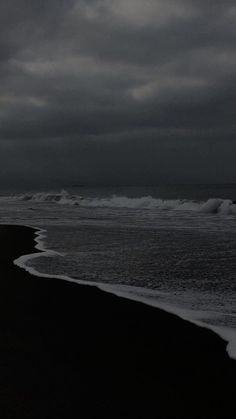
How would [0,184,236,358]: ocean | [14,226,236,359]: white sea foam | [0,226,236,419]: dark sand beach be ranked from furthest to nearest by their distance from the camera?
[0,184,236,358]: ocean → [14,226,236,359]: white sea foam → [0,226,236,419]: dark sand beach

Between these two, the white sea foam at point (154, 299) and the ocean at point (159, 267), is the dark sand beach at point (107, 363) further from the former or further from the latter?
the ocean at point (159, 267)

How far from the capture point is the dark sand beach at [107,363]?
3.01 m

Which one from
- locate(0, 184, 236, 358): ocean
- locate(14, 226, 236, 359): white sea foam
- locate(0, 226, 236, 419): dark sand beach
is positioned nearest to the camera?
locate(0, 226, 236, 419): dark sand beach

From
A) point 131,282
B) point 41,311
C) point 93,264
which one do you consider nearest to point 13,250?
point 93,264

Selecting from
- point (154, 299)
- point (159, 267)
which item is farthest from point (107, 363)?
point (159, 267)

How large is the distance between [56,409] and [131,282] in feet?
13.9

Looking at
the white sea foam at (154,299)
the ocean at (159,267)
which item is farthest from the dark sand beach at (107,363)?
the ocean at (159,267)

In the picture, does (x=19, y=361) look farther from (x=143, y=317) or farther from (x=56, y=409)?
(x=143, y=317)

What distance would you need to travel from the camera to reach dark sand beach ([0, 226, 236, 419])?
301 centimetres

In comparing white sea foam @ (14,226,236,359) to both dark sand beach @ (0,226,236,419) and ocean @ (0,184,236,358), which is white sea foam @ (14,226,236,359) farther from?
dark sand beach @ (0,226,236,419)

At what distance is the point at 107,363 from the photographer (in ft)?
12.2

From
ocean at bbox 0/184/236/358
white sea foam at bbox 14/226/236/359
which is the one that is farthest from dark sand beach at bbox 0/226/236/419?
ocean at bbox 0/184/236/358

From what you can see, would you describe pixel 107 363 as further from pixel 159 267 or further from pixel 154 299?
pixel 159 267

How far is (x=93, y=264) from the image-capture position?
883 cm
